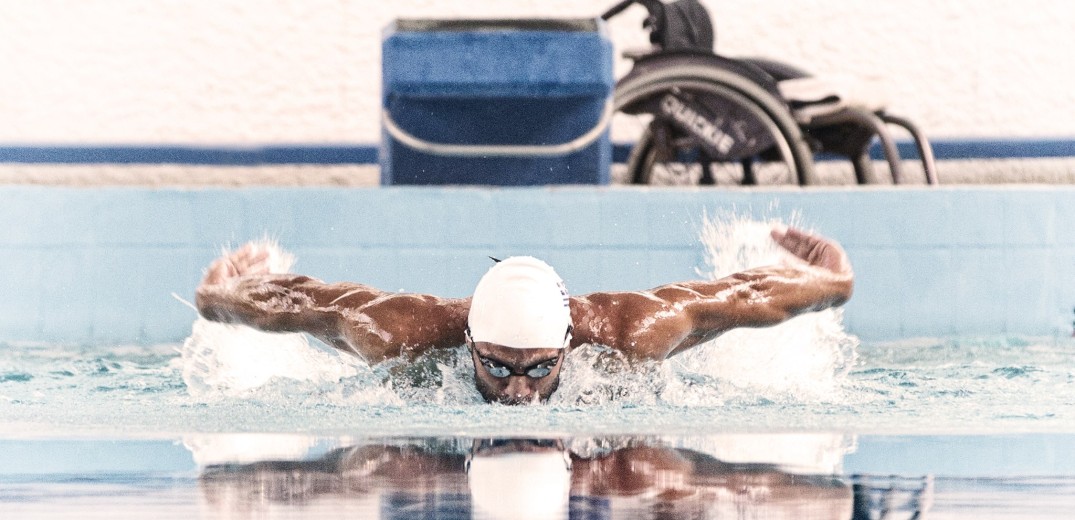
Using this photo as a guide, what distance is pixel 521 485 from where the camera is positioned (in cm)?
212

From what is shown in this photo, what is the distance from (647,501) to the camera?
6.48 feet

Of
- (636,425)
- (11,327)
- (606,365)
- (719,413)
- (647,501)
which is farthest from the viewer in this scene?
(11,327)

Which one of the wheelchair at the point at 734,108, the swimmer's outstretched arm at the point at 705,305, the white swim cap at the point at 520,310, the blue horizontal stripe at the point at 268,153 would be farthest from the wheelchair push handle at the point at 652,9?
the white swim cap at the point at 520,310

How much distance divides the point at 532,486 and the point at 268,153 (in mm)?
5345

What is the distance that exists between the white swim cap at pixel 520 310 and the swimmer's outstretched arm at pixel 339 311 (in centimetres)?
18

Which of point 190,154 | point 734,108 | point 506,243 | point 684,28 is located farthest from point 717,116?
point 190,154

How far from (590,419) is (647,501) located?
1043 millimetres

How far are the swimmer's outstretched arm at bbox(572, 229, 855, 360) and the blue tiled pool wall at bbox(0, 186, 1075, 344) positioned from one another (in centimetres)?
103

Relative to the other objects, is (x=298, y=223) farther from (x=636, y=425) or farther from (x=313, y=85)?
(x=313, y=85)

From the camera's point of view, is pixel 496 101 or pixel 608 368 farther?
pixel 496 101

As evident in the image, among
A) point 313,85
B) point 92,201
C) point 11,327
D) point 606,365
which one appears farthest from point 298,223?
point 313,85

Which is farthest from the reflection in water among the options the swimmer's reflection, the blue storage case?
the blue storage case

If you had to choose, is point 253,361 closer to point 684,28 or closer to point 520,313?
point 520,313

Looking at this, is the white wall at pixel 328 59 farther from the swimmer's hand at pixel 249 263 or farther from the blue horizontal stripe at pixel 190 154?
the swimmer's hand at pixel 249 263
